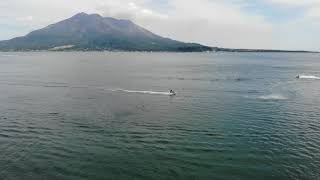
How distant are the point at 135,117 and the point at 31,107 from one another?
26.2m

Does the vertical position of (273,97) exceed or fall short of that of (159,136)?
it falls short

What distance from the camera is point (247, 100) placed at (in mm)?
100438

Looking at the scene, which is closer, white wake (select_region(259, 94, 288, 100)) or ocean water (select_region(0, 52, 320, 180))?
ocean water (select_region(0, 52, 320, 180))

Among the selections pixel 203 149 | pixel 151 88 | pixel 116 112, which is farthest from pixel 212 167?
pixel 151 88

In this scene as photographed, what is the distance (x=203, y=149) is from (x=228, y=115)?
24.6 meters

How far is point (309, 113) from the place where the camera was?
8425 cm

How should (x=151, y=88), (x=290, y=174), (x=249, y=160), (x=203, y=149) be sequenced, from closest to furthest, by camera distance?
(x=290, y=174) → (x=249, y=160) → (x=203, y=149) → (x=151, y=88)

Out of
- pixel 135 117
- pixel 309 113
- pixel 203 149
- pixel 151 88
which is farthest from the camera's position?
pixel 151 88

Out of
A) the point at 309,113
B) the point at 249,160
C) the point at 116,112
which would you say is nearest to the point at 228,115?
the point at 309,113

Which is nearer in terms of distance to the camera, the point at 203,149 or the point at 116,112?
the point at 203,149

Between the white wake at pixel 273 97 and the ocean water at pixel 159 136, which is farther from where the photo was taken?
the white wake at pixel 273 97

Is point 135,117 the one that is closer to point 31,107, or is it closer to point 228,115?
point 228,115

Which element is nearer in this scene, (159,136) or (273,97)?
(159,136)

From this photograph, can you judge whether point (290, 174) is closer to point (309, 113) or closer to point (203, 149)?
point (203, 149)
